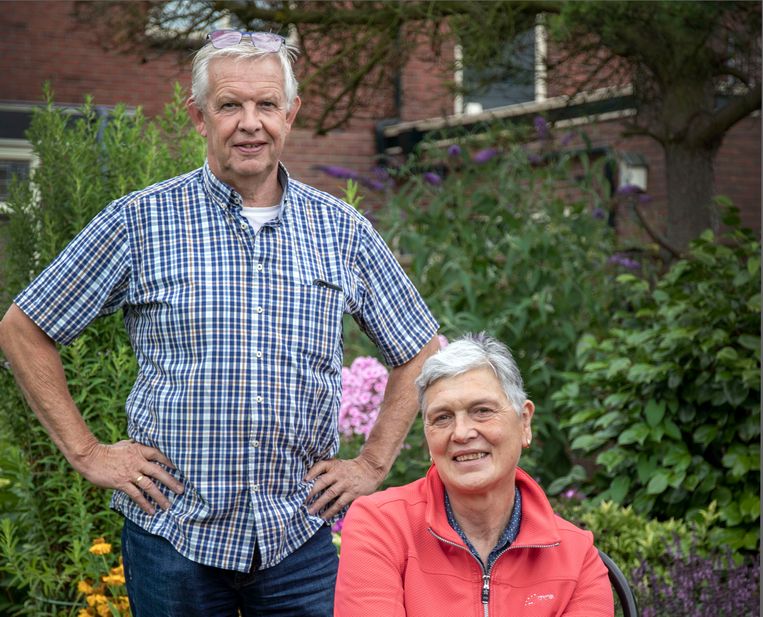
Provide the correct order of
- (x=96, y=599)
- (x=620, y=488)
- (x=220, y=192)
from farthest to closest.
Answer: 1. (x=620, y=488)
2. (x=96, y=599)
3. (x=220, y=192)

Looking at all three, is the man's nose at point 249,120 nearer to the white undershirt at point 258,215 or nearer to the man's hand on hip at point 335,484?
the white undershirt at point 258,215

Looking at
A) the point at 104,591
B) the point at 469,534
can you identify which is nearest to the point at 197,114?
the point at 469,534

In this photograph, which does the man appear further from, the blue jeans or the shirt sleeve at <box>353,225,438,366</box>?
the shirt sleeve at <box>353,225,438,366</box>

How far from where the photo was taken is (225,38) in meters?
2.45

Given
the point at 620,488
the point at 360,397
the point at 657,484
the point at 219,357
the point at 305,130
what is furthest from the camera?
the point at 305,130

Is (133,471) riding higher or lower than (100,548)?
higher

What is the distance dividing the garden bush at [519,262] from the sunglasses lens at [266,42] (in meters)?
3.00

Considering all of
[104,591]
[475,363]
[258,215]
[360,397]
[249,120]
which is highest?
[249,120]

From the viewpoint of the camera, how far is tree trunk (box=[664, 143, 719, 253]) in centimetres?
604

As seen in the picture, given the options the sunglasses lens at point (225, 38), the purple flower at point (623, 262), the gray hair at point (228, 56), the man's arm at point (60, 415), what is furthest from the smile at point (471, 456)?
the purple flower at point (623, 262)

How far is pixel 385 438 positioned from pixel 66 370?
1286mm

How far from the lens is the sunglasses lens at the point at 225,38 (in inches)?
95.9

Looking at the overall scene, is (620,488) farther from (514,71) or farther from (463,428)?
(463,428)

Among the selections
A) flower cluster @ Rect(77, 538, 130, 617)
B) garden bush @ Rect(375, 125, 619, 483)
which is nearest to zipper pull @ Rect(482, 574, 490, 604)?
flower cluster @ Rect(77, 538, 130, 617)
